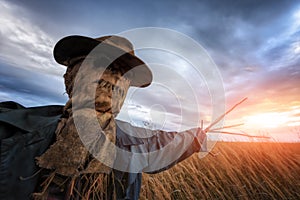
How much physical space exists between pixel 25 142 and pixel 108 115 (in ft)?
1.70

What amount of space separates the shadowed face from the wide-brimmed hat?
6 cm

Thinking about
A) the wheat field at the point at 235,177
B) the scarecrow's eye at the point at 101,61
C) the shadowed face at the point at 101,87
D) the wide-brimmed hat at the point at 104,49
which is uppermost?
the wide-brimmed hat at the point at 104,49

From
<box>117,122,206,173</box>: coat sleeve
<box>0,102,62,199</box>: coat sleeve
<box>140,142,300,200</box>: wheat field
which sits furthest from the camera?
<box>140,142,300,200</box>: wheat field

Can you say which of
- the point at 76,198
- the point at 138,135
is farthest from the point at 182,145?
the point at 76,198

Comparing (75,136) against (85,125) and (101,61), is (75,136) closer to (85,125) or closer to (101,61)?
(85,125)

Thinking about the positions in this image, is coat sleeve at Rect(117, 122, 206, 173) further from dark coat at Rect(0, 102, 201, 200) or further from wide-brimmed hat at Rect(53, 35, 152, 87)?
wide-brimmed hat at Rect(53, 35, 152, 87)

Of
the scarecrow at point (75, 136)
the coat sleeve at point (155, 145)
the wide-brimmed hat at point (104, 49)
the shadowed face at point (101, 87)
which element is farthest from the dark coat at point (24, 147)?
the wide-brimmed hat at point (104, 49)

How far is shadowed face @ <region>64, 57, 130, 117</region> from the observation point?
3.56ft

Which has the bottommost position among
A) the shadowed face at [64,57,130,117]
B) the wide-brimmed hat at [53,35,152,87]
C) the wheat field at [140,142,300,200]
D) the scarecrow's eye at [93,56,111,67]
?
the wheat field at [140,142,300,200]

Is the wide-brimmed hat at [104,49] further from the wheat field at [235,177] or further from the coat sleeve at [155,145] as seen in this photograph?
the wheat field at [235,177]

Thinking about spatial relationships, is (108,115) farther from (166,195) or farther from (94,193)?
(166,195)

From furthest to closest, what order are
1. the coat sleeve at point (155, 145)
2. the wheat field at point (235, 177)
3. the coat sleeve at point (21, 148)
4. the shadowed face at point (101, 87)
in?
the wheat field at point (235, 177), the coat sleeve at point (155, 145), the shadowed face at point (101, 87), the coat sleeve at point (21, 148)

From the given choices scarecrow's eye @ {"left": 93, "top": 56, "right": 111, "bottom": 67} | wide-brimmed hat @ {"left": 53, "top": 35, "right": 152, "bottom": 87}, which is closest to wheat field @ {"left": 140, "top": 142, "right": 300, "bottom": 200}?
wide-brimmed hat @ {"left": 53, "top": 35, "right": 152, "bottom": 87}

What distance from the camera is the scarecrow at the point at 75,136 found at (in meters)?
1.01
